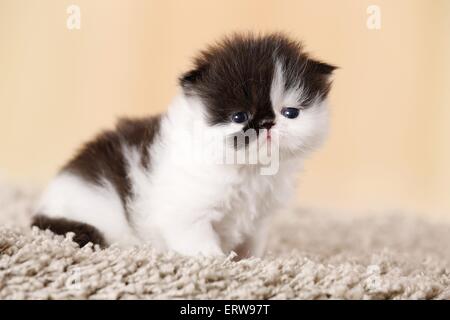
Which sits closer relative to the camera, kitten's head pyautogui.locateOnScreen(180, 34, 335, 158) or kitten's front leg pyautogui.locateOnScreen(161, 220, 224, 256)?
kitten's head pyautogui.locateOnScreen(180, 34, 335, 158)

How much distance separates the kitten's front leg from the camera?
5.41 ft

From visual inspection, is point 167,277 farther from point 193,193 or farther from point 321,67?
point 321,67

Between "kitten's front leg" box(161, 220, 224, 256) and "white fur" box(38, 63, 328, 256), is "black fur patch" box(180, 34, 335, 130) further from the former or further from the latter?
"kitten's front leg" box(161, 220, 224, 256)

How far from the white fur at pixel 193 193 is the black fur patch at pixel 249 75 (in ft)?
0.10

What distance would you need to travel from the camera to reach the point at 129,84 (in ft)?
11.0

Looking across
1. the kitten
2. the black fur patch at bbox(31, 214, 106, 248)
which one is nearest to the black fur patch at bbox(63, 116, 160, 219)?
→ the kitten

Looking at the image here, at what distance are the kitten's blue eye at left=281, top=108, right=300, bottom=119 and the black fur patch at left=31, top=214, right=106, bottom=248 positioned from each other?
642 millimetres

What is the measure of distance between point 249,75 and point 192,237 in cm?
45

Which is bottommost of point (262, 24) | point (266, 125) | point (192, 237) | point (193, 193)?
point (192, 237)

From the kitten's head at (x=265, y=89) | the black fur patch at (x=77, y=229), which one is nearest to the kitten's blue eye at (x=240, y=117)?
the kitten's head at (x=265, y=89)

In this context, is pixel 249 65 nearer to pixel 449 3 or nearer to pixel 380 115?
pixel 449 3

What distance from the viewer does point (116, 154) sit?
1940 millimetres

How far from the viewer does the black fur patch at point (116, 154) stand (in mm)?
1876

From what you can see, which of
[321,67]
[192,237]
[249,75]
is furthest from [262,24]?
[192,237]
